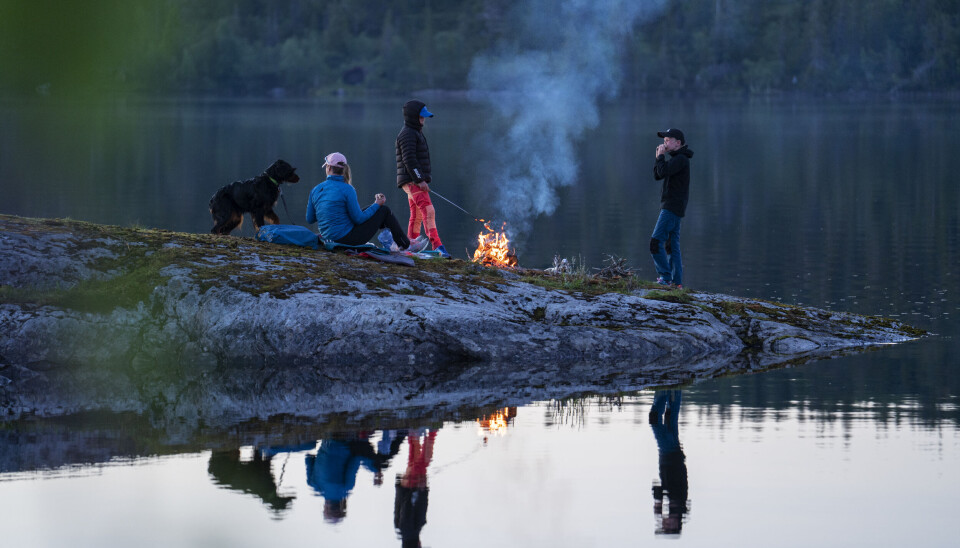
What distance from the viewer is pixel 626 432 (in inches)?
412

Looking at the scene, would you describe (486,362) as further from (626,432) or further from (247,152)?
(247,152)

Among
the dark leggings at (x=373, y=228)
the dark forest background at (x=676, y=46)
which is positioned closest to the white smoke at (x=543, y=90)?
the dark forest background at (x=676, y=46)

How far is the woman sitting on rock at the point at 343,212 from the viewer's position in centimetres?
1527

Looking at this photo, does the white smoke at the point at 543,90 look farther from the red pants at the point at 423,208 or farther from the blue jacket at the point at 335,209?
the blue jacket at the point at 335,209

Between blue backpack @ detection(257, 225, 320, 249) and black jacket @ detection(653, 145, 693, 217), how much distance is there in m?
4.45

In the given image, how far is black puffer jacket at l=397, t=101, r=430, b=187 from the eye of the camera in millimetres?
16906

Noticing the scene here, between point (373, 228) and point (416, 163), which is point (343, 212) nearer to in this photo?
point (373, 228)

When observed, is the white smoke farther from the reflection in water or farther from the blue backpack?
the reflection in water

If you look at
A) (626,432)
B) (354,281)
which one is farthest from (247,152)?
(626,432)

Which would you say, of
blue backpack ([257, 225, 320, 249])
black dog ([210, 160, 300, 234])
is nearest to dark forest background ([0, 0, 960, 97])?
black dog ([210, 160, 300, 234])

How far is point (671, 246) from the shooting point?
54.6 feet

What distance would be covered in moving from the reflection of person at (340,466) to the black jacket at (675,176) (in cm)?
725

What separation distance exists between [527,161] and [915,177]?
21808 mm

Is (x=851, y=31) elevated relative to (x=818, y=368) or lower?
elevated
